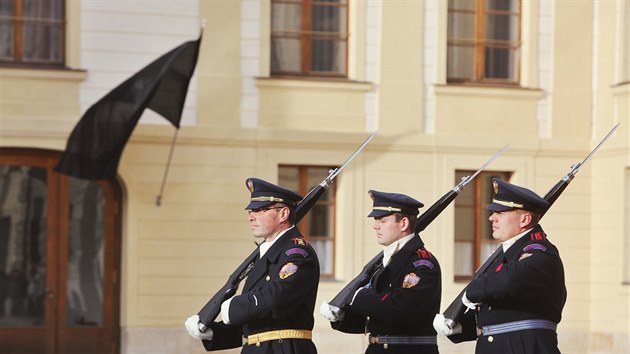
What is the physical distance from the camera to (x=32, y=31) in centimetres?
1706

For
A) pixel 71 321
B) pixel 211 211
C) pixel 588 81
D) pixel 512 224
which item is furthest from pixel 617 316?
pixel 512 224

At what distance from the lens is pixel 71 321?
57.0 ft

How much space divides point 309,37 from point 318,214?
2228 mm

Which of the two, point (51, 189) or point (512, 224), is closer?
point (512, 224)

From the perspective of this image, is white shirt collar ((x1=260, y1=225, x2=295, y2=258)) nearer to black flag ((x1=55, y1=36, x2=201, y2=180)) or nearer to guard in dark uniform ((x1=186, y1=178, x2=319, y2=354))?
guard in dark uniform ((x1=186, y1=178, x2=319, y2=354))

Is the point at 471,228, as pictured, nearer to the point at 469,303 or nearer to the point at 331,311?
the point at 331,311

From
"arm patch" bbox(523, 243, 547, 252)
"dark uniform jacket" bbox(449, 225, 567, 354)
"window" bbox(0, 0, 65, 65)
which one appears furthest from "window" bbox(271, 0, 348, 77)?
"arm patch" bbox(523, 243, 547, 252)

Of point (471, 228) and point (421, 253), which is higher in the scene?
point (421, 253)

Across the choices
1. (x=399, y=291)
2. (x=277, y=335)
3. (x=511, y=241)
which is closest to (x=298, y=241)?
(x=277, y=335)

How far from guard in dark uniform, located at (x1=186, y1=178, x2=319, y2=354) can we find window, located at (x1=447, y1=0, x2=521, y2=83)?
9066 mm

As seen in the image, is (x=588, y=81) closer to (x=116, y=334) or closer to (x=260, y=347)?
(x=116, y=334)

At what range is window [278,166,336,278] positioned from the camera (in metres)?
18.0

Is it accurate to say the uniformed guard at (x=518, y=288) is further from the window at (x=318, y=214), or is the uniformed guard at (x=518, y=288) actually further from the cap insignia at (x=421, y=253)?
the window at (x=318, y=214)

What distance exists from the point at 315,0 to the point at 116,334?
4.82 metres
